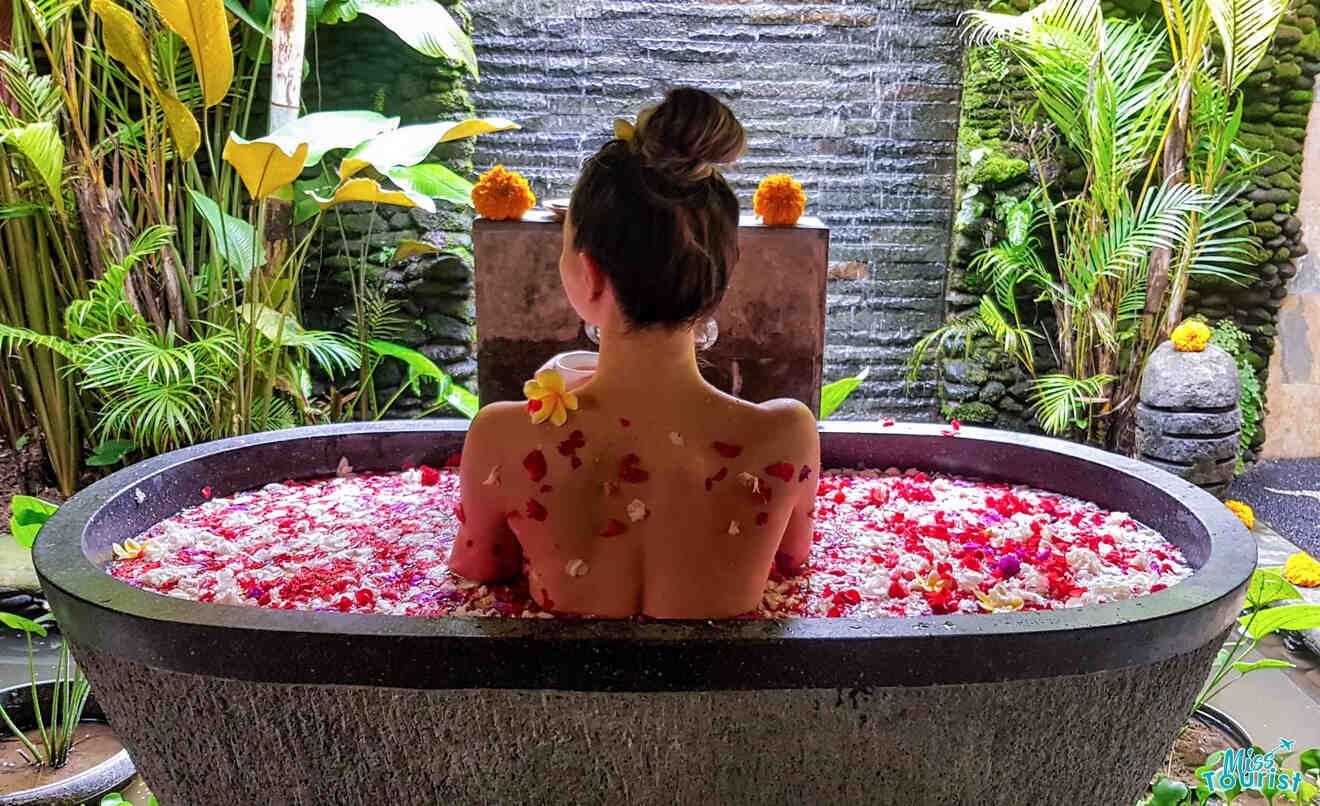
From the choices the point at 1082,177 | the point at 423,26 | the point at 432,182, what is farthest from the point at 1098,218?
the point at 423,26

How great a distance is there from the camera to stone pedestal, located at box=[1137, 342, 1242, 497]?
426cm

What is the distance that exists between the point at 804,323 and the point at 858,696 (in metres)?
1.22

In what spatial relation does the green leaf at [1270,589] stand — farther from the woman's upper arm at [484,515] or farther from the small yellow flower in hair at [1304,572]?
the woman's upper arm at [484,515]

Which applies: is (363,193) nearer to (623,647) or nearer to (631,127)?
(631,127)

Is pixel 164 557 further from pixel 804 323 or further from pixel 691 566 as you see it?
pixel 804 323

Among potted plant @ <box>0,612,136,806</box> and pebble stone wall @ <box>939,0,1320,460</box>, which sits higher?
pebble stone wall @ <box>939,0,1320,460</box>

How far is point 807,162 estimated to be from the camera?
17.9ft

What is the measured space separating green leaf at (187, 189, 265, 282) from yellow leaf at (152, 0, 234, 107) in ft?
1.50

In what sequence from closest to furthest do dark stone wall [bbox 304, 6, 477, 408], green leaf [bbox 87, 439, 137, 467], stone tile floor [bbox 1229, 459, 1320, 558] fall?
green leaf [bbox 87, 439, 137, 467]
stone tile floor [bbox 1229, 459, 1320, 558]
dark stone wall [bbox 304, 6, 477, 408]

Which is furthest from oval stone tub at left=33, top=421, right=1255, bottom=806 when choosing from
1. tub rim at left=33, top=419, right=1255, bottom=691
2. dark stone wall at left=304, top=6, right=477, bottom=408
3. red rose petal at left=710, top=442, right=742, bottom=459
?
dark stone wall at left=304, top=6, right=477, bottom=408

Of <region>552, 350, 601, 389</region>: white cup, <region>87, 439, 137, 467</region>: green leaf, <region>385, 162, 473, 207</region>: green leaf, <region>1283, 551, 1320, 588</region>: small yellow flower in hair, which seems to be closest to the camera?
<region>552, 350, 601, 389</region>: white cup

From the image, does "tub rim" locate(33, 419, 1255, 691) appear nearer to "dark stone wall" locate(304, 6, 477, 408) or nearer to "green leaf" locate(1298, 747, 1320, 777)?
"green leaf" locate(1298, 747, 1320, 777)

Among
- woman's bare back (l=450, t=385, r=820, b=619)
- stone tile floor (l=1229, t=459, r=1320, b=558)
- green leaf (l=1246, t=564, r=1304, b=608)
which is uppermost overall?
woman's bare back (l=450, t=385, r=820, b=619)

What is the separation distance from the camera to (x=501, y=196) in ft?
7.18
